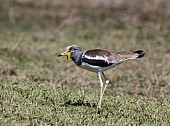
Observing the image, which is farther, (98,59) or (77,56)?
(77,56)

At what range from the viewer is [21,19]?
52.3ft

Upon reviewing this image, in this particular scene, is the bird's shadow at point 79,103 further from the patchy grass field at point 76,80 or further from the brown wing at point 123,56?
the brown wing at point 123,56

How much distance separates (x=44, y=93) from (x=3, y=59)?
3.68m

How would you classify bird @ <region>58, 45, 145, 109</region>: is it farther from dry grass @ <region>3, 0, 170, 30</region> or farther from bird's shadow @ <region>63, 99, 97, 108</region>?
dry grass @ <region>3, 0, 170, 30</region>

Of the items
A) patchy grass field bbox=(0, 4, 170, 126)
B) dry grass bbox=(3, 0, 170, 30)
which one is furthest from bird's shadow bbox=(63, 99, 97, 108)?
dry grass bbox=(3, 0, 170, 30)

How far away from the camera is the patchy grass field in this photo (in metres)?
6.48

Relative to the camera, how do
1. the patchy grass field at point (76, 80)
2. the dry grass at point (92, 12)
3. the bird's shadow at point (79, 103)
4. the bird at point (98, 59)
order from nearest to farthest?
1. the patchy grass field at point (76, 80)
2. the bird at point (98, 59)
3. the bird's shadow at point (79, 103)
4. the dry grass at point (92, 12)

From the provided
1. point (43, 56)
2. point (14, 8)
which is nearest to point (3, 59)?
point (43, 56)

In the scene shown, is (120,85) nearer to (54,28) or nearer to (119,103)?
(119,103)

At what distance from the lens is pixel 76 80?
9766 millimetres

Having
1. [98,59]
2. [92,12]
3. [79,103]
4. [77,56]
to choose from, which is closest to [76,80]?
[79,103]

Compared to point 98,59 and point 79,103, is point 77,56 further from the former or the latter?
point 79,103

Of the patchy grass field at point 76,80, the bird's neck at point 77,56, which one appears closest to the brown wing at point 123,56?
the bird's neck at point 77,56

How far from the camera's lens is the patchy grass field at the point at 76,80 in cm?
648
